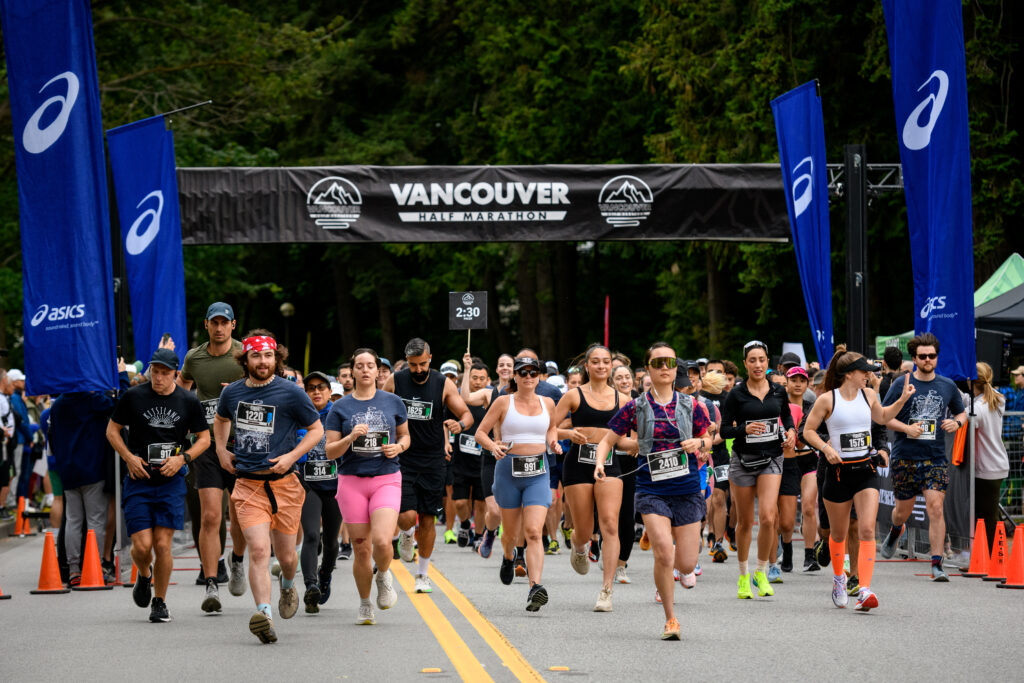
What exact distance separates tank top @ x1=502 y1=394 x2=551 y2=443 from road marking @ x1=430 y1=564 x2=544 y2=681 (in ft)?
4.49

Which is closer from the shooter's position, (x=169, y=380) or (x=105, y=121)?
(x=169, y=380)

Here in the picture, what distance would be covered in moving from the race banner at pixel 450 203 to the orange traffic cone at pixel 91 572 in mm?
6430

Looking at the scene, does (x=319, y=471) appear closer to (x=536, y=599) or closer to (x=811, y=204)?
(x=536, y=599)

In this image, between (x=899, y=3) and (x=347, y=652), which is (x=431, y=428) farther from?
(x=899, y=3)

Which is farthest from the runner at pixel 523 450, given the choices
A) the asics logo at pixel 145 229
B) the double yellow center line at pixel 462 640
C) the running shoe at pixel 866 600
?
the asics logo at pixel 145 229

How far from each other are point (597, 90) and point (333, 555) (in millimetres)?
29940

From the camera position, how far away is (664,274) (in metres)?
39.1

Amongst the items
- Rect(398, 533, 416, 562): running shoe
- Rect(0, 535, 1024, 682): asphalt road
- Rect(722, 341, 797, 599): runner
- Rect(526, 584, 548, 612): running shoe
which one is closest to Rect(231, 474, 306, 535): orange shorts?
Rect(0, 535, 1024, 682): asphalt road

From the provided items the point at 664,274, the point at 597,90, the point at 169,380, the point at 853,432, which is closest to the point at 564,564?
the point at 853,432

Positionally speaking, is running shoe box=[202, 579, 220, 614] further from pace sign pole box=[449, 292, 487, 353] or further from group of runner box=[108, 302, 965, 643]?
pace sign pole box=[449, 292, 487, 353]

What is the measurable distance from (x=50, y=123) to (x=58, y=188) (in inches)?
22.2

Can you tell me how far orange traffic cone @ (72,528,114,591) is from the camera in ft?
44.3

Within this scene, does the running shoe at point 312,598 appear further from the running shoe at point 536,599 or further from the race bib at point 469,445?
the race bib at point 469,445

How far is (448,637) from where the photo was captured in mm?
10156
